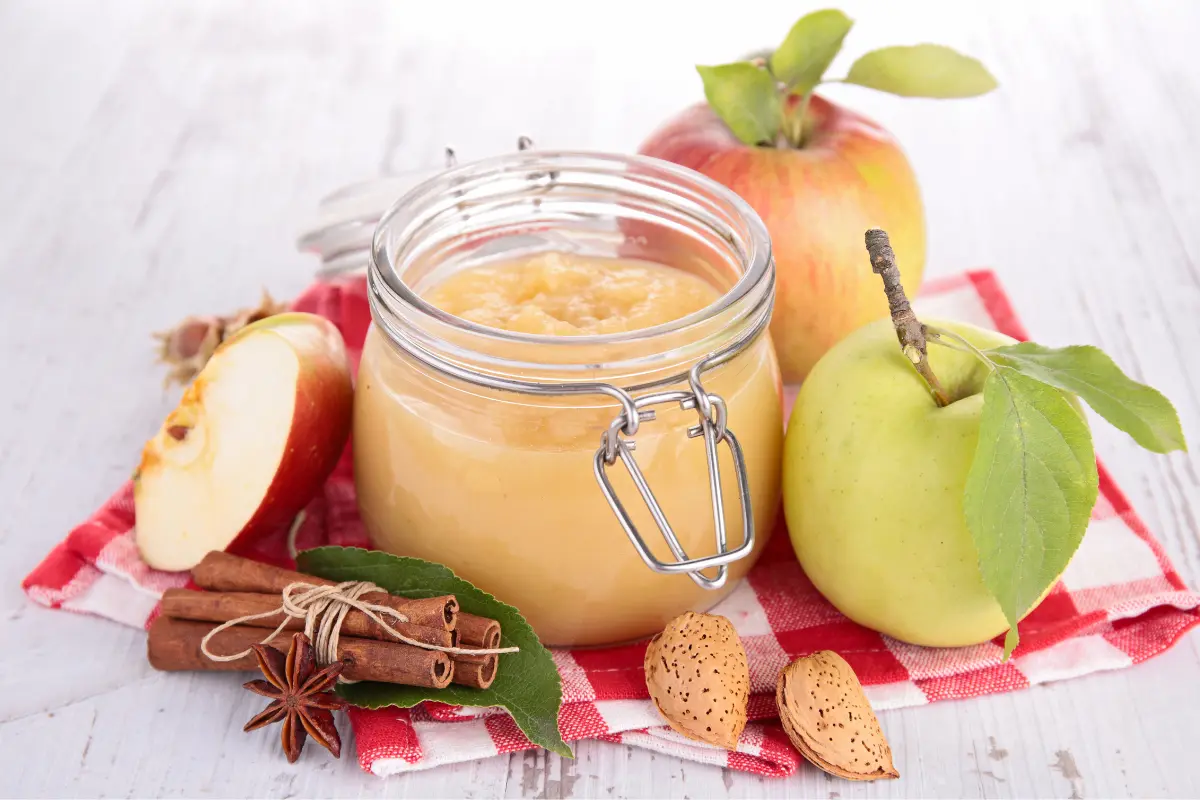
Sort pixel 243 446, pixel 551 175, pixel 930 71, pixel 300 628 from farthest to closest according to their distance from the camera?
pixel 930 71, pixel 551 175, pixel 243 446, pixel 300 628

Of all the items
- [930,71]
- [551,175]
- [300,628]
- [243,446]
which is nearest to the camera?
[300,628]

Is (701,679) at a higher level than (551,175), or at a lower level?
lower

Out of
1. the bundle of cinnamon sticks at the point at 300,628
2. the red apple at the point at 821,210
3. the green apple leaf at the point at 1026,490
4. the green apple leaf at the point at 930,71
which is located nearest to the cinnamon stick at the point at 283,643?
the bundle of cinnamon sticks at the point at 300,628

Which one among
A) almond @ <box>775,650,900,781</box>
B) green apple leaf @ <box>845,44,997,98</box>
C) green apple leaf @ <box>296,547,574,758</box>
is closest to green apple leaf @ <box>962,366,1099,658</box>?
almond @ <box>775,650,900,781</box>

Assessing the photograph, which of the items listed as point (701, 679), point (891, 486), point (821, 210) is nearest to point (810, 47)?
point (821, 210)

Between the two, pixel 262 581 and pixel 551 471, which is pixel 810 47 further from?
pixel 262 581

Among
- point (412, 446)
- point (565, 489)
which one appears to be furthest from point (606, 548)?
point (412, 446)

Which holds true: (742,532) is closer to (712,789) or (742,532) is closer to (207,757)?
(712,789)

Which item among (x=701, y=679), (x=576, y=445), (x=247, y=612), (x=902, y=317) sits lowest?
(x=247, y=612)
